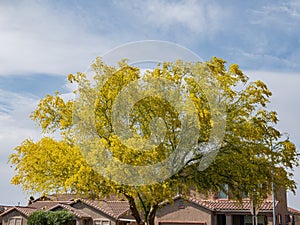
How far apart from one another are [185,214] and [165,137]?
22.1 m

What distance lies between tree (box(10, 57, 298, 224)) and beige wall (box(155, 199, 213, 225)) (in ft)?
60.2

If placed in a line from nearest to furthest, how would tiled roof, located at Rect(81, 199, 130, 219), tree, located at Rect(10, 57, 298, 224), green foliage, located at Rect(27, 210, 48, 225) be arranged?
tree, located at Rect(10, 57, 298, 224), tiled roof, located at Rect(81, 199, 130, 219), green foliage, located at Rect(27, 210, 48, 225)

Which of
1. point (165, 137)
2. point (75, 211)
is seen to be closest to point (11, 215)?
point (75, 211)

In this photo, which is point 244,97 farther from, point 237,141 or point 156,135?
point 156,135

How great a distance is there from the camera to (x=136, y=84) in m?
16.3

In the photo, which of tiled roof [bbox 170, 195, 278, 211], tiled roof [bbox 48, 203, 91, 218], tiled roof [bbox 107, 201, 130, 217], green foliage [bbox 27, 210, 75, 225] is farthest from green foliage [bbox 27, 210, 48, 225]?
tiled roof [bbox 170, 195, 278, 211]

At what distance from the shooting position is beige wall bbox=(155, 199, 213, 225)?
3541cm

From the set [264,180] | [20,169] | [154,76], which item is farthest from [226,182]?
[20,169]

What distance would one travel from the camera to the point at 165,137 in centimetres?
1594

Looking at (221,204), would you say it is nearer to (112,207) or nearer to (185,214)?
(185,214)

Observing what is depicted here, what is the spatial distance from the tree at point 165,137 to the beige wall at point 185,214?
1835 cm

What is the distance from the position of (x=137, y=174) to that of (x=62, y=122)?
16.1ft

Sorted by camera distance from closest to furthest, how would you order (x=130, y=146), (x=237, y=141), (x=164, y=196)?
(x=130, y=146)
(x=164, y=196)
(x=237, y=141)

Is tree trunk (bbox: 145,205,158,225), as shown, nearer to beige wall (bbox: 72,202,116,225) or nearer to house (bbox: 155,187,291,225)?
house (bbox: 155,187,291,225)
